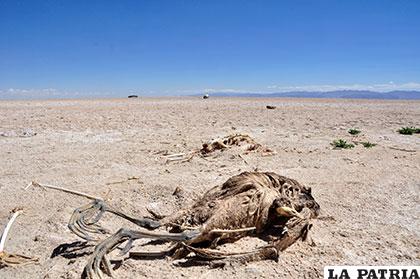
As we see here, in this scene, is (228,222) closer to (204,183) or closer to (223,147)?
(204,183)

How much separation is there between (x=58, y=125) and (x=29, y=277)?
382 inches

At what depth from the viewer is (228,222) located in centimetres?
362

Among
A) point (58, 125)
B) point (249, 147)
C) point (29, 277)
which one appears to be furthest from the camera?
point (58, 125)

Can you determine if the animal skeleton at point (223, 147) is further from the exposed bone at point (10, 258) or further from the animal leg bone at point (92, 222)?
the exposed bone at point (10, 258)

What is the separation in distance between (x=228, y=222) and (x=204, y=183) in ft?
6.87

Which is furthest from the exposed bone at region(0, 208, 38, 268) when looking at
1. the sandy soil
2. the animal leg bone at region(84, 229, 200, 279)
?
the animal leg bone at region(84, 229, 200, 279)

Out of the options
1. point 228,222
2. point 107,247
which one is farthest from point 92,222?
point 228,222

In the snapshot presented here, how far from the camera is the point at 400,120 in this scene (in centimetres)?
1359

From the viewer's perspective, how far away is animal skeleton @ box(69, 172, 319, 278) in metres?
3.38

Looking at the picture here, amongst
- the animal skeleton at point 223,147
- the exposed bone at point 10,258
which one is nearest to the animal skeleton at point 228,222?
the exposed bone at point 10,258

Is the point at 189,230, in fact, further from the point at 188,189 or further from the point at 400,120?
the point at 400,120

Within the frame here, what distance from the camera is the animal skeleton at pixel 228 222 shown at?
133 inches

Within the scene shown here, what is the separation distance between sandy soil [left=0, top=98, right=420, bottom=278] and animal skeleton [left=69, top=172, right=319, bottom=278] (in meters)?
0.13

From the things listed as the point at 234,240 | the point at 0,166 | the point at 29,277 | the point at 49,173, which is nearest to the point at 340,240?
the point at 234,240
